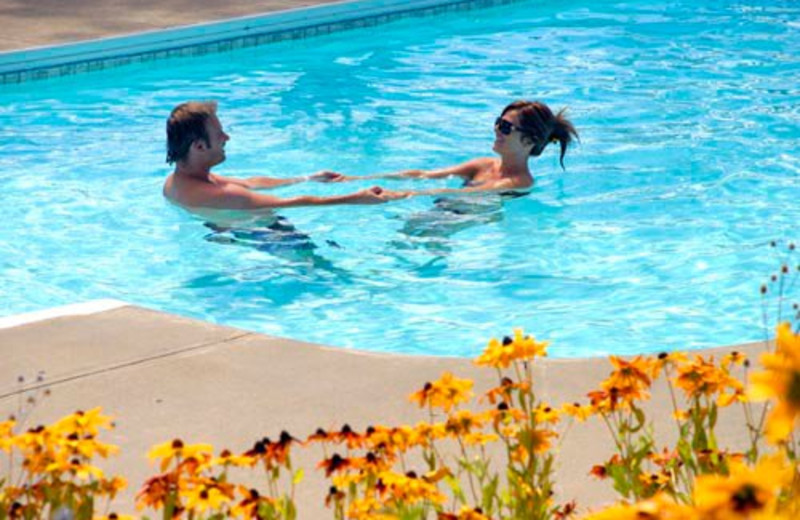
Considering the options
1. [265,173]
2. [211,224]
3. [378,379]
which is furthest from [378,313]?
[265,173]

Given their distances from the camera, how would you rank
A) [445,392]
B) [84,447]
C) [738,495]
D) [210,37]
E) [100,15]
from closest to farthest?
[738,495] → [84,447] → [445,392] → [210,37] → [100,15]

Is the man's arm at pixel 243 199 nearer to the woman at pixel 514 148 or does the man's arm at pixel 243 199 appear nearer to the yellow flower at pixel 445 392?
the woman at pixel 514 148

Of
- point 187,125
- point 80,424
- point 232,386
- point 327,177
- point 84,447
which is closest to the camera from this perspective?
point 84,447

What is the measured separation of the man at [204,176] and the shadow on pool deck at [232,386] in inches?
75.3

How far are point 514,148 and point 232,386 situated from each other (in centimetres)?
342

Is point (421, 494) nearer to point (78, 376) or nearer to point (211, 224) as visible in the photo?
point (78, 376)

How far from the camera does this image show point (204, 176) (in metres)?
7.39

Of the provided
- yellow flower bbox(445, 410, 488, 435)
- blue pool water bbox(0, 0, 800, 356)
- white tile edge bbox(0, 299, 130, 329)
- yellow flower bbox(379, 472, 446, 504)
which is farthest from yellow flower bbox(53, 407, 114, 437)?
blue pool water bbox(0, 0, 800, 356)

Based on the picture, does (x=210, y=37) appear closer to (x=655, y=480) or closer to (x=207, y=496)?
(x=655, y=480)

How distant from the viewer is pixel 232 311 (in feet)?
22.2

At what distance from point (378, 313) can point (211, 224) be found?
3.93ft

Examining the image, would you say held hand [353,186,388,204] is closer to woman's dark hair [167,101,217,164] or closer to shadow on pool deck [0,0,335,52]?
woman's dark hair [167,101,217,164]

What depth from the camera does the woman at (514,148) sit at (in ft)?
24.9

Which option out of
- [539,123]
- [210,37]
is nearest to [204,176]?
[539,123]
